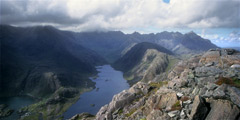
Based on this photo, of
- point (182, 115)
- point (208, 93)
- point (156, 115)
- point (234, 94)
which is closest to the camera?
point (234, 94)

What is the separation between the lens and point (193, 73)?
145ft

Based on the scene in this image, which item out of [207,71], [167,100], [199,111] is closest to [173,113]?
[199,111]

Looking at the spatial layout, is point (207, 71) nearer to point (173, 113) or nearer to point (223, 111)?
point (223, 111)

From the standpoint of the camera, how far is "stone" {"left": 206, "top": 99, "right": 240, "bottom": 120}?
2634 centimetres

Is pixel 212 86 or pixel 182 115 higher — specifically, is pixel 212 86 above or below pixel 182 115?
above

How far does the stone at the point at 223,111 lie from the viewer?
26.3 m

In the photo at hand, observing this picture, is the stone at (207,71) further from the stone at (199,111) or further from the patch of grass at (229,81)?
the stone at (199,111)

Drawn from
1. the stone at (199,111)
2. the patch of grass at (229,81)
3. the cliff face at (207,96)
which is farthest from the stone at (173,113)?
the patch of grass at (229,81)

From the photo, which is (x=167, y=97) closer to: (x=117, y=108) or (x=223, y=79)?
(x=223, y=79)

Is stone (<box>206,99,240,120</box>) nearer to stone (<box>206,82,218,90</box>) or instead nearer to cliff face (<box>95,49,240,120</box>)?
cliff face (<box>95,49,240,120</box>)

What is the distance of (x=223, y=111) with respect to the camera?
89.1 feet

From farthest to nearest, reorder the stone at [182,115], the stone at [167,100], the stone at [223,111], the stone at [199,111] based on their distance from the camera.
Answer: the stone at [167,100] → the stone at [182,115] → the stone at [199,111] → the stone at [223,111]

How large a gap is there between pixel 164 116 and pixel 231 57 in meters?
28.1

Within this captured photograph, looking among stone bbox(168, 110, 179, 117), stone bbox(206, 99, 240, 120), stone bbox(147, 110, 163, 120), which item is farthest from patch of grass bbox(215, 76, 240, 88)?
stone bbox(147, 110, 163, 120)
